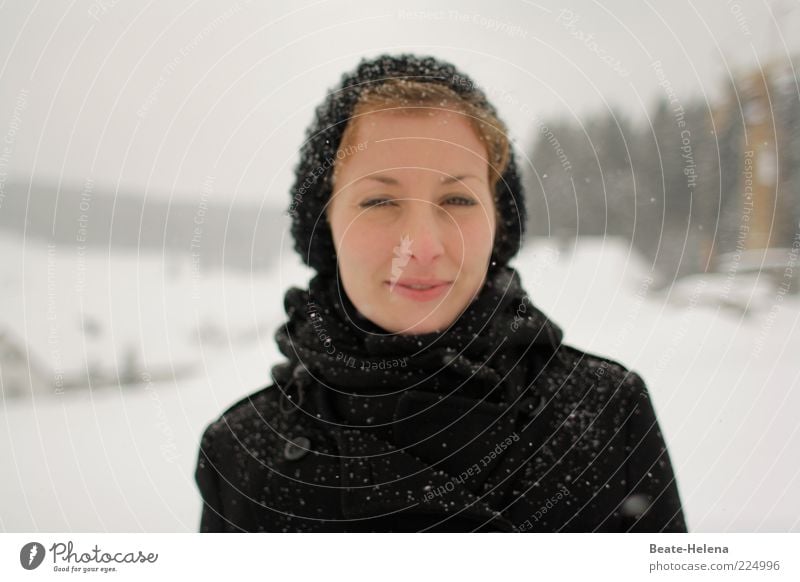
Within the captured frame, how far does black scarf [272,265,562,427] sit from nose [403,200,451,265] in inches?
2.3

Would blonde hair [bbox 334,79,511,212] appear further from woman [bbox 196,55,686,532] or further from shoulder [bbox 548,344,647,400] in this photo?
shoulder [bbox 548,344,647,400]

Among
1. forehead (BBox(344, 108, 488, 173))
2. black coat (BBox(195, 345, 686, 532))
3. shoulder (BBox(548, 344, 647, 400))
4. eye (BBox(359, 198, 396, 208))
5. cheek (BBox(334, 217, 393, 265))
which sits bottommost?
black coat (BBox(195, 345, 686, 532))

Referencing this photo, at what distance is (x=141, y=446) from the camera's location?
0.58m

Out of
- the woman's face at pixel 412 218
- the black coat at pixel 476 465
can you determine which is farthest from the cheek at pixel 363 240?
the black coat at pixel 476 465

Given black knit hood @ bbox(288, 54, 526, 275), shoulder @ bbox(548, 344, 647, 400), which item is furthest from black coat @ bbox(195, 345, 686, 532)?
black knit hood @ bbox(288, 54, 526, 275)

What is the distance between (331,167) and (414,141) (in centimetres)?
7

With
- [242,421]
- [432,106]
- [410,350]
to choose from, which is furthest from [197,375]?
[432,106]

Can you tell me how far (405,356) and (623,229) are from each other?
23cm

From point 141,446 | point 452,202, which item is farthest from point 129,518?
point 452,202

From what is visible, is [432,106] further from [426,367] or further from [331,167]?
[426,367]

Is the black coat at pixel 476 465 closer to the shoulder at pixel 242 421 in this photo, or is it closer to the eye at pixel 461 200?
the shoulder at pixel 242 421

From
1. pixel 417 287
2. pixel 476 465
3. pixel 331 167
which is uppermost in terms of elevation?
pixel 331 167

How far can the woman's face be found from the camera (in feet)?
1.65

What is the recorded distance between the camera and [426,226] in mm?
509
